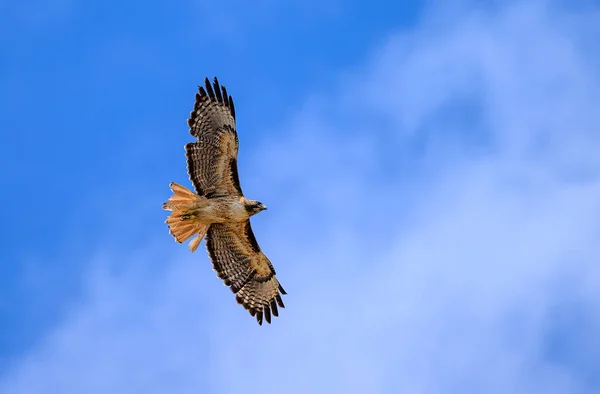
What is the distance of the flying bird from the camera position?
16.5m

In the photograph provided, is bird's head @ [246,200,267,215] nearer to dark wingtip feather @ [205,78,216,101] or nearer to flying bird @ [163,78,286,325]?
flying bird @ [163,78,286,325]

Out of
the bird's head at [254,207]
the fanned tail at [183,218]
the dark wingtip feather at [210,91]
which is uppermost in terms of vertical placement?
the dark wingtip feather at [210,91]

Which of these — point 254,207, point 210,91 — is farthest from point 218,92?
point 254,207

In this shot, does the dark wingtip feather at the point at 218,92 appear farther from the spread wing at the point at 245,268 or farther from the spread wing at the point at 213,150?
the spread wing at the point at 245,268

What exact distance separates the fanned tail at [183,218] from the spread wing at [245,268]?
1.28ft

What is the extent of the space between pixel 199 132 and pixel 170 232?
178 centimetres

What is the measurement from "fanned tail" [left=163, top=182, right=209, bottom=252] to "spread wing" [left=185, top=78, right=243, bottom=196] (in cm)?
31

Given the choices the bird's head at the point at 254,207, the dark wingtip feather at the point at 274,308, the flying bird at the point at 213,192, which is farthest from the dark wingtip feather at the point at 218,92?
the dark wingtip feather at the point at 274,308

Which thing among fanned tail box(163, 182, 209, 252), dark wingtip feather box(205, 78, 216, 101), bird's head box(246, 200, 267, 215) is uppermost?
dark wingtip feather box(205, 78, 216, 101)

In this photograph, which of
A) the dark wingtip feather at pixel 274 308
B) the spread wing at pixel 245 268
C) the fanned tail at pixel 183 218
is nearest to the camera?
the fanned tail at pixel 183 218

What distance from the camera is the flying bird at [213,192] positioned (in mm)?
16500

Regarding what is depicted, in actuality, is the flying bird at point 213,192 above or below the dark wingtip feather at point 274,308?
above

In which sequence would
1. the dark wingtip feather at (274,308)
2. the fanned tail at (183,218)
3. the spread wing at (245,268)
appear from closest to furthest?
the fanned tail at (183,218) < the spread wing at (245,268) < the dark wingtip feather at (274,308)

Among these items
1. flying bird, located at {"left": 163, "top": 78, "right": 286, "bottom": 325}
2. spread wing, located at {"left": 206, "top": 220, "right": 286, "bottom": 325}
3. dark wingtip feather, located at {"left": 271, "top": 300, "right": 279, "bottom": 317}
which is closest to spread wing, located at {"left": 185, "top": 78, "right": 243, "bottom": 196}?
flying bird, located at {"left": 163, "top": 78, "right": 286, "bottom": 325}
